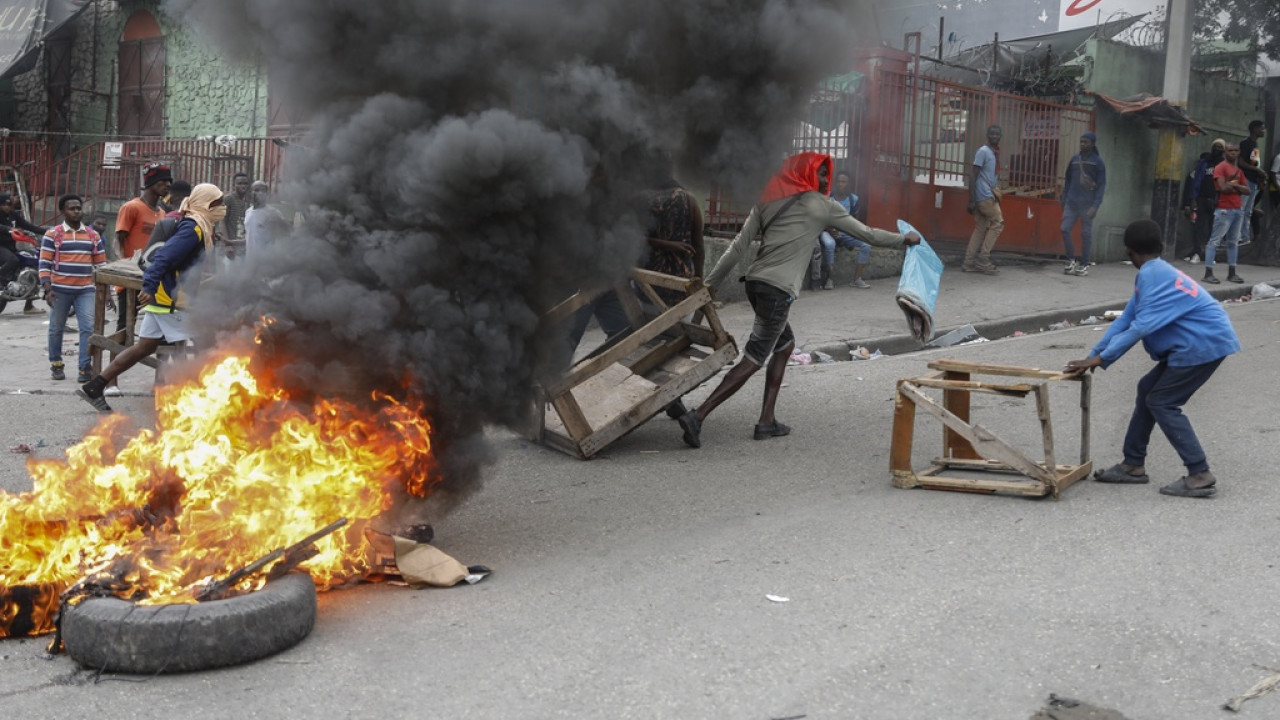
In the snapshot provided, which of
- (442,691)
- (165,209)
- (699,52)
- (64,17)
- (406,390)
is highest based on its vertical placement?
(64,17)

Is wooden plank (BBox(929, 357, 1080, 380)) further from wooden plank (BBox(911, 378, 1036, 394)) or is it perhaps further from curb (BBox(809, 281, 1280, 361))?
curb (BBox(809, 281, 1280, 361))

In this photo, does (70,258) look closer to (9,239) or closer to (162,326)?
(162,326)

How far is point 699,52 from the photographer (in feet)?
17.9

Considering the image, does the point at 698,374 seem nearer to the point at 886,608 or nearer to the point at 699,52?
the point at 699,52

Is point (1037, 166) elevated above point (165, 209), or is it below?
above

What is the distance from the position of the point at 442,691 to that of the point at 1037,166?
49.7 feet

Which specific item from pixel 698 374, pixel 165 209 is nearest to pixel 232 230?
pixel 165 209

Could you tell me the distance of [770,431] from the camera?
7.18m

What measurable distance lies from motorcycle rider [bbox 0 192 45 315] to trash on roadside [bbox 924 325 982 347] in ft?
35.1

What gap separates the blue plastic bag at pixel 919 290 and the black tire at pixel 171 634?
4.14 meters

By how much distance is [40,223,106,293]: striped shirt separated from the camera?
934 centimetres

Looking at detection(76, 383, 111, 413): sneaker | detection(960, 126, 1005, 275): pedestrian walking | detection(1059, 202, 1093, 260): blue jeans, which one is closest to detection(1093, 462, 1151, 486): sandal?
detection(76, 383, 111, 413): sneaker

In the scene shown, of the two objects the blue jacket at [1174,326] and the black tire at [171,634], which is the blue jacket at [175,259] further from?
the blue jacket at [1174,326]

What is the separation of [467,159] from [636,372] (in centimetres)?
289
